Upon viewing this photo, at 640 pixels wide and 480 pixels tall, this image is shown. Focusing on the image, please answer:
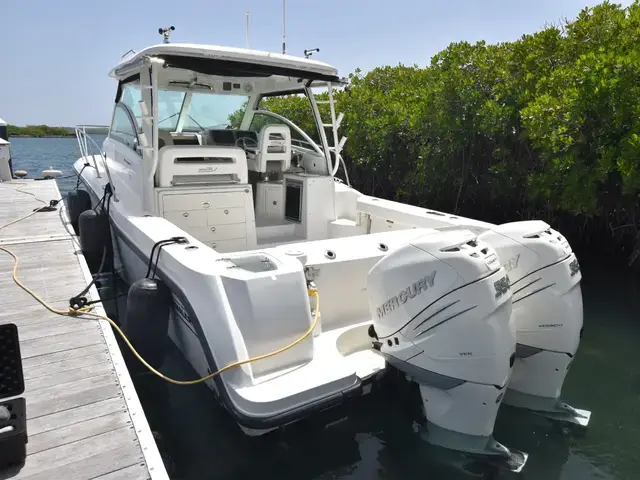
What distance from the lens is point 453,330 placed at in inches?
94.0

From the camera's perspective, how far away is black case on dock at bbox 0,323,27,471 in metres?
1.75

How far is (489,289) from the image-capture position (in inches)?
92.7

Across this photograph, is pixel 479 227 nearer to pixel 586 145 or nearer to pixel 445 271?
pixel 445 271

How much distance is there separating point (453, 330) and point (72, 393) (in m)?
1.87

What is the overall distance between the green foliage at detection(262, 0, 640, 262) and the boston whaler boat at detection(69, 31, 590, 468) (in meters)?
2.93

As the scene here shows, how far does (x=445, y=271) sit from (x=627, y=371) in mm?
2521

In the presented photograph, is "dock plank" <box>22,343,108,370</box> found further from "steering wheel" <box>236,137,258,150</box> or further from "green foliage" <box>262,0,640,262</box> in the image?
"green foliage" <box>262,0,640,262</box>

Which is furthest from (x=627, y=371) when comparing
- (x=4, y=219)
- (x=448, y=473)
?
(x=4, y=219)

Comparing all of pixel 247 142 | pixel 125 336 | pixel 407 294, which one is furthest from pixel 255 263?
pixel 247 142

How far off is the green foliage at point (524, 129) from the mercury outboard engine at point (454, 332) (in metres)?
3.83

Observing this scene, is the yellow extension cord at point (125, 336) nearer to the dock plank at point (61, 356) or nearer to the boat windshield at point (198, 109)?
the dock plank at point (61, 356)

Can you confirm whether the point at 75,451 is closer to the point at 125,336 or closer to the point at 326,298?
the point at 125,336

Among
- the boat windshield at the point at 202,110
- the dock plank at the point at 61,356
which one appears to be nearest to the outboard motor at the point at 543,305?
→ the dock plank at the point at 61,356

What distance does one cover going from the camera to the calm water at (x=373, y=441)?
2.62 meters
